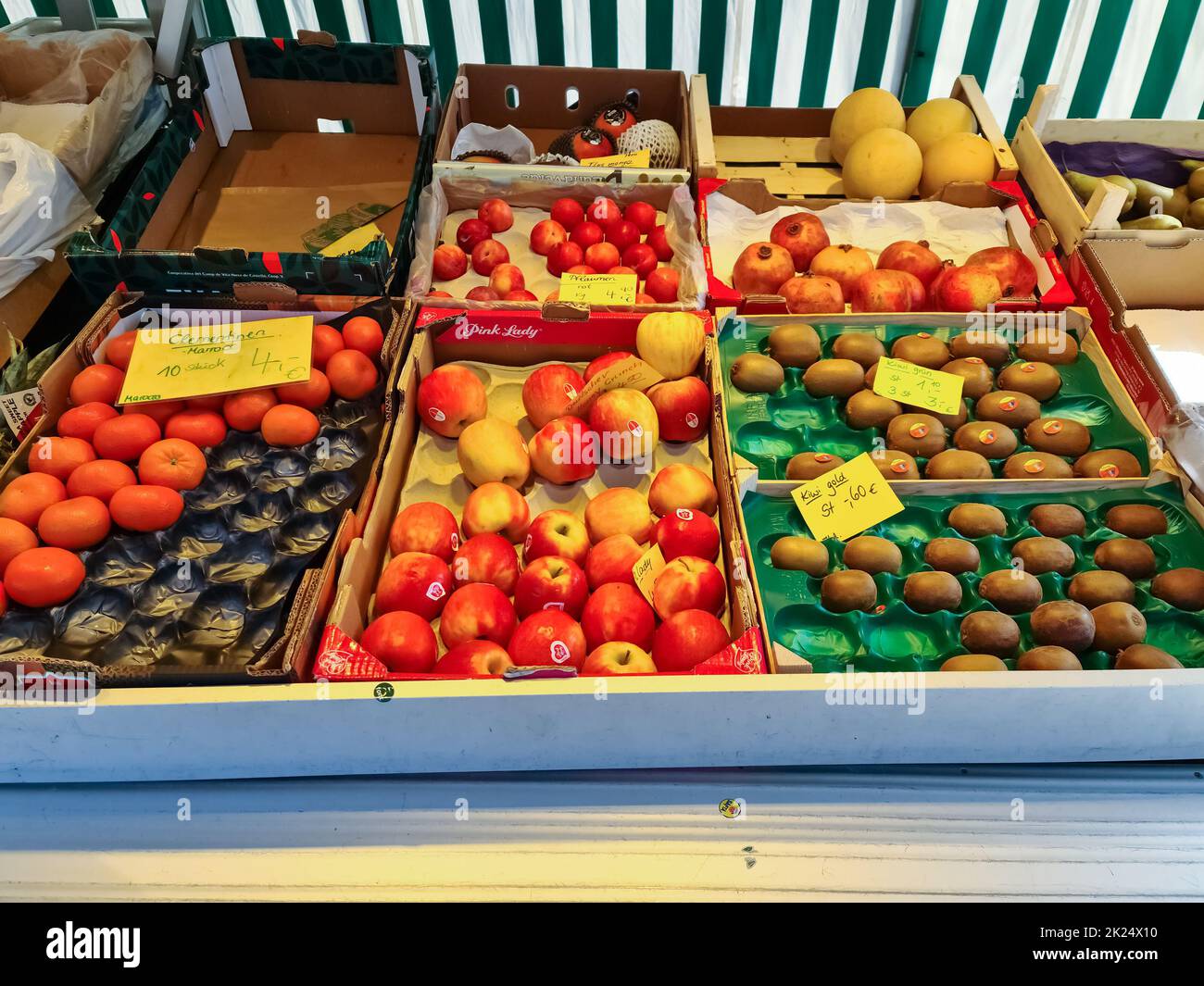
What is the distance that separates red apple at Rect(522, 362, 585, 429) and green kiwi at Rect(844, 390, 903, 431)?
2.01ft

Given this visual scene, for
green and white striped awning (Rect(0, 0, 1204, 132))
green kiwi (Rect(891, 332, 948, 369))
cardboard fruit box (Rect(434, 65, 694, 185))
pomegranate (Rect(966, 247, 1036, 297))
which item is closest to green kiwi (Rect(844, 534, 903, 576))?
green kiwi (Rect(891, 332, 948, 369))

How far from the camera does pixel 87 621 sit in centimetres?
143

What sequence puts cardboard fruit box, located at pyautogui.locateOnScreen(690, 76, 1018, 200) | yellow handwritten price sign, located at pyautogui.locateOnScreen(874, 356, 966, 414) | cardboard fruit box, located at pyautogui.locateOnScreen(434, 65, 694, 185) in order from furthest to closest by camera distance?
cardboard fruit box, located at pyautogui.locateOnScreen(434, 65, 694, 185) → cardboard fruit box, located at pyautogui.locateOnScreen(690, 76, 1018, 200) → yellow handwritten price sign, located at pyautogui.locateOnScreen(874, 356, 966, 414)

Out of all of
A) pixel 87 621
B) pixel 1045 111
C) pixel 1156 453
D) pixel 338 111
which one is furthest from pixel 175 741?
pixel 1045 111

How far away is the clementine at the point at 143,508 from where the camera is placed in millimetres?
1529

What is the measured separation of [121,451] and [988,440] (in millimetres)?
1787

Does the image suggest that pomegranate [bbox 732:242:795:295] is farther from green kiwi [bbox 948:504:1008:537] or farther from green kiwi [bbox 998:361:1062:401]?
green kiwi [bbox 948:504:1008:537]

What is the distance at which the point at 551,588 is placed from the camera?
1508 millimetres

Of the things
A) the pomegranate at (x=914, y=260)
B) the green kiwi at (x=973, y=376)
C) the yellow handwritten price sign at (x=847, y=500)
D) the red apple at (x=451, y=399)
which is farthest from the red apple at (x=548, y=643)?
the pomegranate at (x=914, y=260)

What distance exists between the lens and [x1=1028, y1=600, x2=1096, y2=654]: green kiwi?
1384mm

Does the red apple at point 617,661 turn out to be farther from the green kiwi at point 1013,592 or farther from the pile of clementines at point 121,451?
the pile of clementines at point 121,451

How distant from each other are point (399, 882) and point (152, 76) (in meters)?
2.84

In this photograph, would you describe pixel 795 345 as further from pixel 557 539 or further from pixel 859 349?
pixel 557 539

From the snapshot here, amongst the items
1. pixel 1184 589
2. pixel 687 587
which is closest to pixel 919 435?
pixel 1184 589
